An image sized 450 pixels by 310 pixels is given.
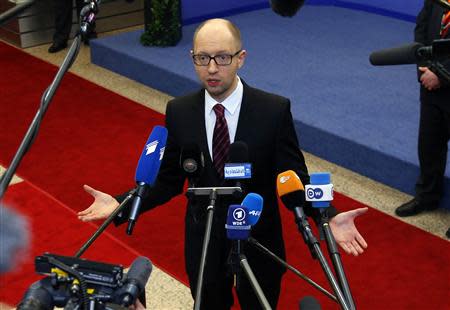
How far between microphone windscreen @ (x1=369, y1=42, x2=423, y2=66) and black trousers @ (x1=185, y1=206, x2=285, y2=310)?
3.46ft

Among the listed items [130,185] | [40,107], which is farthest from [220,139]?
[130,185]

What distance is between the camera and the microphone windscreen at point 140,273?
146 centimetres

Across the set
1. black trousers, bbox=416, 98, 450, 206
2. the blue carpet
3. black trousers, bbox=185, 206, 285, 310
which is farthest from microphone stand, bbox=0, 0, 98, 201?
the blue carpet

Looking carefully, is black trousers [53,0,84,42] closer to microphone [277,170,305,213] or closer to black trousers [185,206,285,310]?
black trousers [185,206,285,310]

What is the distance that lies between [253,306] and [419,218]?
7.20 feet

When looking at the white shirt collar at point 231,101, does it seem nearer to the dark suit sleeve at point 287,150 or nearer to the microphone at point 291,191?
the dark suit sleeve at point 287,150

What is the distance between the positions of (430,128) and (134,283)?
3.38m

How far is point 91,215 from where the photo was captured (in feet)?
7.36

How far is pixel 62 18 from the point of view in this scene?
777 cm

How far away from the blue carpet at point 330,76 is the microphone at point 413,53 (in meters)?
3.25

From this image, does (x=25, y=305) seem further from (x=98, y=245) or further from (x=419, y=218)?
(x=419, y=218)

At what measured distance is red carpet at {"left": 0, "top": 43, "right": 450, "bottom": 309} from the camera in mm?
3984

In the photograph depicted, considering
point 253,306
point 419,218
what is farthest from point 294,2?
point 419,218

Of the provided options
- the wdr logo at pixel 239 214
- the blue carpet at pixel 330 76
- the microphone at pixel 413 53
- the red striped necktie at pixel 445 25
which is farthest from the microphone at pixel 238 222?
the blue carpet at pixel 330 76
